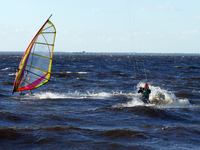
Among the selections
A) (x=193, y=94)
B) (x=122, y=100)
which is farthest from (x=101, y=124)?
(x=193, y=94)

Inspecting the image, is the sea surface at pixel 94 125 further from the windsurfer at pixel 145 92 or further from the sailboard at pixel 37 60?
the sailboard at pixel 37 60

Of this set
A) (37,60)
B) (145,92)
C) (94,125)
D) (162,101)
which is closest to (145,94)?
(145,92)

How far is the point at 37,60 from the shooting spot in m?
15.6

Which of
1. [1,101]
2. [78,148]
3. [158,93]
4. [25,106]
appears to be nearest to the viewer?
[78,148]

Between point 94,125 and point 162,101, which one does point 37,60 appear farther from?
point 162,101

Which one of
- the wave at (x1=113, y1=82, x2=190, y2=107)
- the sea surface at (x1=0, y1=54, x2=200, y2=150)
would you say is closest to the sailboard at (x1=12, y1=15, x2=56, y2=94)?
the sea surface at (x1=0, y1=54, x2=200, y2=150)

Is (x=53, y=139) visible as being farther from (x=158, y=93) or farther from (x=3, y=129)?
(x=158, y=93)

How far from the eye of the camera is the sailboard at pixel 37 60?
1526cm

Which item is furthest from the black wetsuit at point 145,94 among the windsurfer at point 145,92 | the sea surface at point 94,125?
the sea surface at point 94,125

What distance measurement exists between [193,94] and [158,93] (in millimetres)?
2949

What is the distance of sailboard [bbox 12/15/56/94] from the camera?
50.1ft

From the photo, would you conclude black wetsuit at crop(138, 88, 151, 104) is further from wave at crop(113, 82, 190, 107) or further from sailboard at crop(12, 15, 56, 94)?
sailboard at crop(12, 15, 56, 94)

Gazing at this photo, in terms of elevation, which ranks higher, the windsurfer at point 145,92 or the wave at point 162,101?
the windsurfer at point 145,92

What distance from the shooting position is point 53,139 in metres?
9.95
